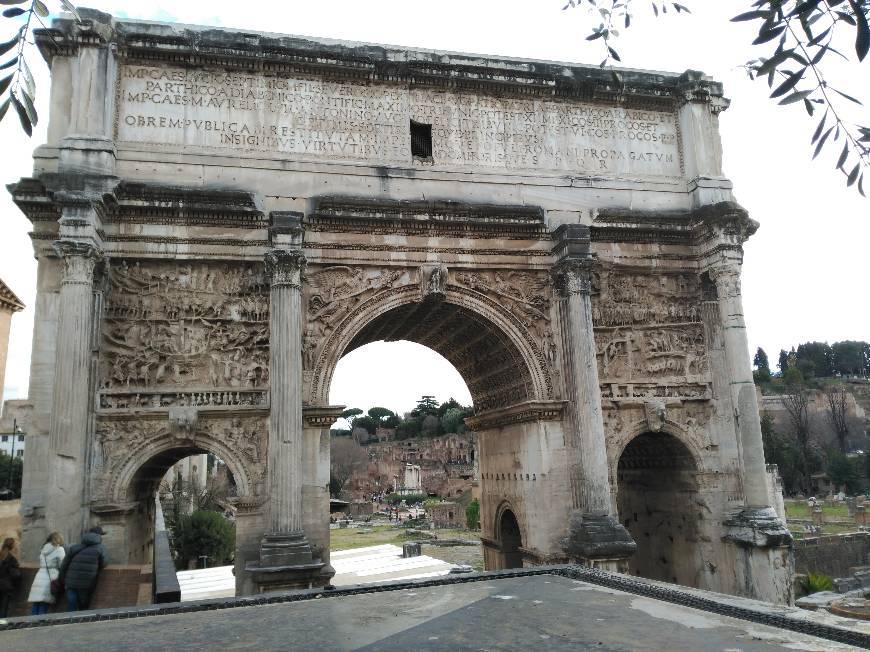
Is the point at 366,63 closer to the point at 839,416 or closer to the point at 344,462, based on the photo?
the point at 344,462

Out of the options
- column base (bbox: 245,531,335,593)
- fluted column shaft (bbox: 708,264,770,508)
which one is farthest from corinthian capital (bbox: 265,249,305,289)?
fluted column shaft (bbox: 708,264,770,508)

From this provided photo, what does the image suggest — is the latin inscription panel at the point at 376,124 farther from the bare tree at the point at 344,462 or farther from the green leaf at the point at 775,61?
the bare tree at the point at 344,462

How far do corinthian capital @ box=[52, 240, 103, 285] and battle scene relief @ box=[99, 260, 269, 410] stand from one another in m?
0.78

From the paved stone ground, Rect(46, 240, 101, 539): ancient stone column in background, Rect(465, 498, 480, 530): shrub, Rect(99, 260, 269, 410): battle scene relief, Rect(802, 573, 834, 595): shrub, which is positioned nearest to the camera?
the paved stone ground

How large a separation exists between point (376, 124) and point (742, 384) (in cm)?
786

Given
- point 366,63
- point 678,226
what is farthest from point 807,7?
point 678,226

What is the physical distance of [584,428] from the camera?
11336mm

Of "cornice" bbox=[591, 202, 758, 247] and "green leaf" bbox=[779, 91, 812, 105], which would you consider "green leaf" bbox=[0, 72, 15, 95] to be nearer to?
"green leaf" bbox=[779, 91, 812, 105]

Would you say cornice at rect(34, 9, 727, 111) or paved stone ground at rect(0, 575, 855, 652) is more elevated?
cornice at rect(34, 9, 727, 111)

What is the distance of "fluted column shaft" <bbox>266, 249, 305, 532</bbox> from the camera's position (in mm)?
Result: 9984

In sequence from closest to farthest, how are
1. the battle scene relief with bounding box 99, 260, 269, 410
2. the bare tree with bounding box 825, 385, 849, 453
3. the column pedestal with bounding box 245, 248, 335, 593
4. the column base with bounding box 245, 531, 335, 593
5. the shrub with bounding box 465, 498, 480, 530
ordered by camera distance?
the column base with bounding box 245, 531, 335, 593 → the column pedestal with bounding box 245, 248, 335, 593 → the battle scene relief with bounding box 99, 260, 269, 410 → the shrub with bounding box 465, 498, 480, 530 → the bare tree with bounding box 825, 385, 849, 453

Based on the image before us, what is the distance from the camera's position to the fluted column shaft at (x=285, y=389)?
9984mm

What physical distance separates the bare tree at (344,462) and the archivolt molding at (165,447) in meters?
51.9

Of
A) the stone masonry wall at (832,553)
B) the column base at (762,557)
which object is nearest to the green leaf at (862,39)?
the column base at (762,557)
